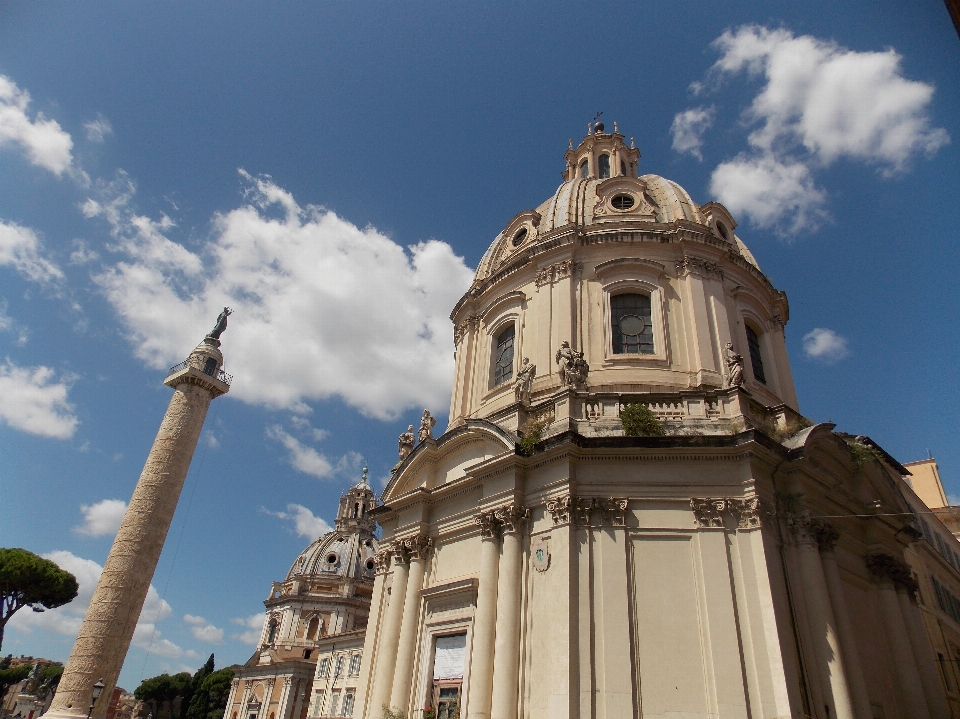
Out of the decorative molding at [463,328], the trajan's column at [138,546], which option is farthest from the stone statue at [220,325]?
the decorative molding at [463,328]

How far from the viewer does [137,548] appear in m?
36.5

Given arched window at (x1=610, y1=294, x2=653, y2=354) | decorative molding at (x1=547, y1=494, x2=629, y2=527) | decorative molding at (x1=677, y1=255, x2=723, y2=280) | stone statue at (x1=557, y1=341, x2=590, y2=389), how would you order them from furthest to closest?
decorative molding at (x1=677, y1=255, x2=723, y2=280) → arched window at (x1=610, y1=294, x2=653, y2=354) → stone statue at (x1=557, y1=341, x2=590, y2=389) → decorative molding at (x1=547, y1=494, x2=629, y2=527)

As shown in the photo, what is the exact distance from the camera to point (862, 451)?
56.3 feet

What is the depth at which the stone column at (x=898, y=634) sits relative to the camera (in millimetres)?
15133

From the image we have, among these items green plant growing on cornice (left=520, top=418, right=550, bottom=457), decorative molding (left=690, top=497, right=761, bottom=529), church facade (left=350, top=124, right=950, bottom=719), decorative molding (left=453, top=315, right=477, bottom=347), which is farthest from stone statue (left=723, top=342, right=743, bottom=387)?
decorative molding (left=453, top=315, right=477, bottom=347)

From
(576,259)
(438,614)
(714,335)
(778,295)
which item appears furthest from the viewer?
(778,295)

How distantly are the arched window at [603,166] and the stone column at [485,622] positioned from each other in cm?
2031

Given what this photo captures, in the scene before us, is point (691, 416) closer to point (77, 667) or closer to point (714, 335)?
point (714, 335)

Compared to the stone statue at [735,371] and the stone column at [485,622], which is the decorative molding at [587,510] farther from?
the stone statue at [735,371]

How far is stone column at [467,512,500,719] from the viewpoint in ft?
44.5

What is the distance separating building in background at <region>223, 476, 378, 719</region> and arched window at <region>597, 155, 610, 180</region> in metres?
35.5

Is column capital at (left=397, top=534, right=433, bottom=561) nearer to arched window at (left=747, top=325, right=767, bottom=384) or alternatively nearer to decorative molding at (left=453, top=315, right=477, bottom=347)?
decorative molding at (left=453, top=315, right=477, bottom=347)

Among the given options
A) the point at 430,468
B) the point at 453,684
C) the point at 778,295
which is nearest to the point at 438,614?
the point at 453,684

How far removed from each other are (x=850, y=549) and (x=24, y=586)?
163 ft
